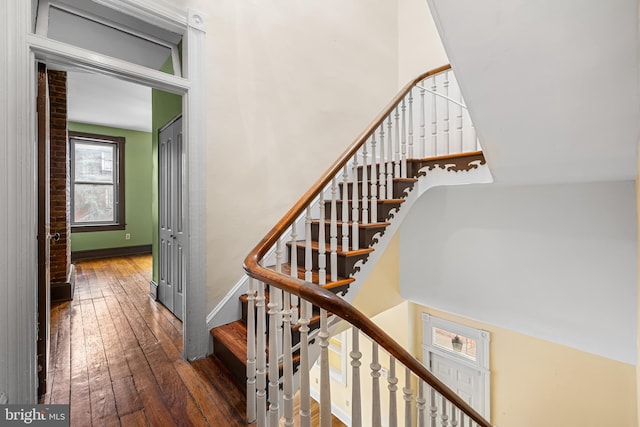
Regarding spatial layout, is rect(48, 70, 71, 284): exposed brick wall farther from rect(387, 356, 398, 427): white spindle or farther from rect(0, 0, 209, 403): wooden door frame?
rect(387, 356, 398, 427): white spindle

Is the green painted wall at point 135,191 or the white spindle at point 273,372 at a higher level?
the green painted wall at point 135,191

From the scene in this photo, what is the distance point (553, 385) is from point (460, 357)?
0.97 m

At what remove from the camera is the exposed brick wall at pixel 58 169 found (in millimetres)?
3229

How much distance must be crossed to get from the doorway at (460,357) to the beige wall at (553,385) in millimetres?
86

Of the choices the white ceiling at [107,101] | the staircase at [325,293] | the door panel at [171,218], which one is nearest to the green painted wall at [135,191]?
the white ceiling at [107,101]

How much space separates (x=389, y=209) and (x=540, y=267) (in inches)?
67.9

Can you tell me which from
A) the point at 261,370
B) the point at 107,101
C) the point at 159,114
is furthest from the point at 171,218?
the point at 107,101

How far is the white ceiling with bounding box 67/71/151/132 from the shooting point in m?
3.96

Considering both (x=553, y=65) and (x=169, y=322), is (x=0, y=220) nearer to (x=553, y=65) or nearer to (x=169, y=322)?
(x=169, y=322)

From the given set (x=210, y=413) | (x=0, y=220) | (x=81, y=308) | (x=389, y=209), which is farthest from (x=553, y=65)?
(x=81, y=308)

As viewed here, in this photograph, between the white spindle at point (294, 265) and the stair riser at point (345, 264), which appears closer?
the white spindle at point (294, 265)

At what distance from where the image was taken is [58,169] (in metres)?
3.29

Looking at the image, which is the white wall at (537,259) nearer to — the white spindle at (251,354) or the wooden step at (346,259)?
the wooden step at (346,259)

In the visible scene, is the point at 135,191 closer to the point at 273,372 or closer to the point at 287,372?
the point at 273,372
